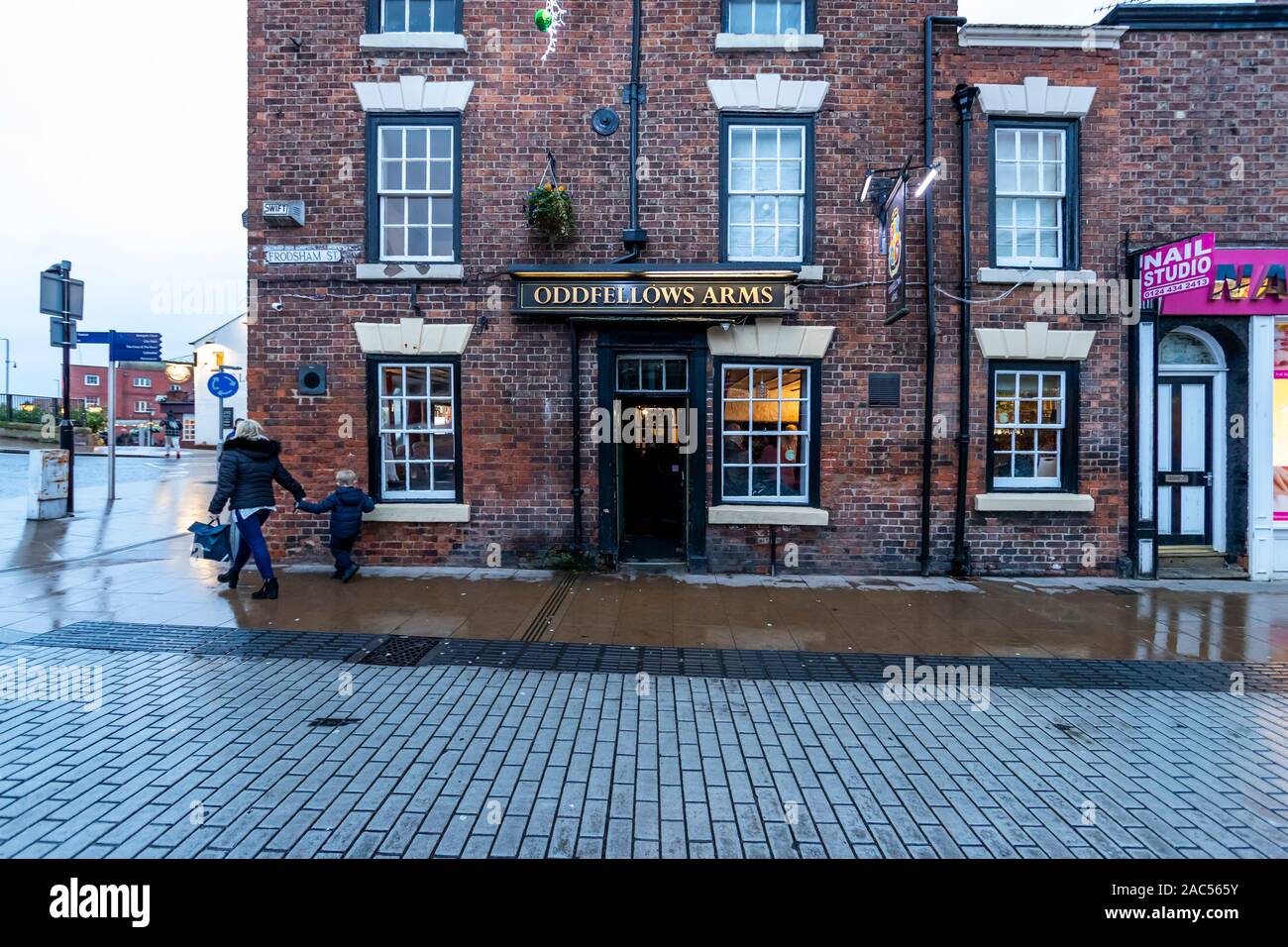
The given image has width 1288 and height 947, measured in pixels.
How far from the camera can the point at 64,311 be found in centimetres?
1315

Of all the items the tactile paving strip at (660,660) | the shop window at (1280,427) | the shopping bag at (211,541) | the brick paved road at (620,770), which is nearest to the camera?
the brick paved road at (620,770)

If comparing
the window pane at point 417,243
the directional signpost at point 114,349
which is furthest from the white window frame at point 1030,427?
the directional signpost at point 114,349

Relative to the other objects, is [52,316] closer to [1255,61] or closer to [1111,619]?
[1111,619]

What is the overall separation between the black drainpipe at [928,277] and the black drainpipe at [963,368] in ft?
1.17

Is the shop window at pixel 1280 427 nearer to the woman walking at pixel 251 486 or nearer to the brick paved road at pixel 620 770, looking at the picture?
the brick paved road at pixel 620 770

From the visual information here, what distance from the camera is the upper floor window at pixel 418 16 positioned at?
9172 mm

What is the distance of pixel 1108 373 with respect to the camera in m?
9.20

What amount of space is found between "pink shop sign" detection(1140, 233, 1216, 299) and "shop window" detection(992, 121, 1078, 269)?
2.86ft

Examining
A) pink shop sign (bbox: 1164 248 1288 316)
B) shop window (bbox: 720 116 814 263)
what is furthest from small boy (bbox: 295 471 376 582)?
pink shop sign (bbox: 1164 248 1288 316)

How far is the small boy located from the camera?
8367mm

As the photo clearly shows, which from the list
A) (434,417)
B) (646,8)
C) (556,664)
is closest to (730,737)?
(556,664)

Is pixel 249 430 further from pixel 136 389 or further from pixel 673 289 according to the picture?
pixel 136 389

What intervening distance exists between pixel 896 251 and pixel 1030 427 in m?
3.30
